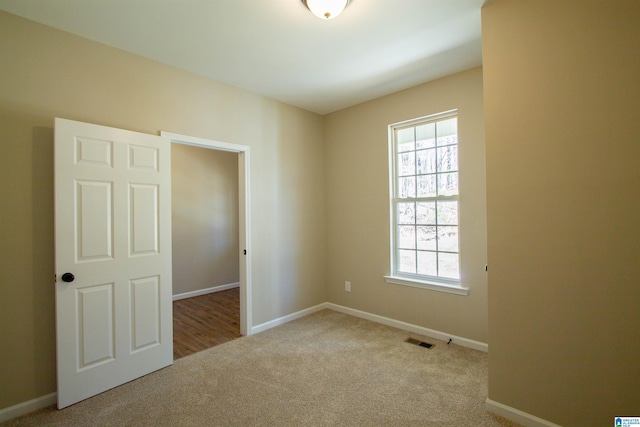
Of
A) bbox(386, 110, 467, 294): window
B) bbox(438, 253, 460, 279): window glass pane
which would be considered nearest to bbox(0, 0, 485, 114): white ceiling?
bbox(386, 110, 467, 294): window

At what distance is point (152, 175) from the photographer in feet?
8.47

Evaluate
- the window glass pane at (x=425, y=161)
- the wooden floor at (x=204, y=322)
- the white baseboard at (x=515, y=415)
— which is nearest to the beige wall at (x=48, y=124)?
the wooden floor at (x=204, y=322)

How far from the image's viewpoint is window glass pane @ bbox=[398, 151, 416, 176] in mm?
3447

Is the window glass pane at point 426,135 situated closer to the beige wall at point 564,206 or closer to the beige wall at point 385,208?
the beige wall at point 385,208

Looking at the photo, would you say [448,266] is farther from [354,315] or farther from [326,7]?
[326,7]

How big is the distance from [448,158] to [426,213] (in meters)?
0.65

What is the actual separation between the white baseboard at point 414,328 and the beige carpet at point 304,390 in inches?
2.9

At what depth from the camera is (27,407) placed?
6.81 ft

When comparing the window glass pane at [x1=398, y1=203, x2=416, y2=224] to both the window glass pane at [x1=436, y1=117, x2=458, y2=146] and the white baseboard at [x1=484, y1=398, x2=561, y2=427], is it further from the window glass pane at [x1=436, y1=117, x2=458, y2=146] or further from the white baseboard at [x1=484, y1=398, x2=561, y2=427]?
the white baseboard at [x1=484, y1=398, x2=561, y2=427]

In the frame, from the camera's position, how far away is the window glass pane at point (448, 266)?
3104 mm

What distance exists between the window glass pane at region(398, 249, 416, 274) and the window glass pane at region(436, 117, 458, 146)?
131cm

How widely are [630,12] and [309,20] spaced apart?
188 cm

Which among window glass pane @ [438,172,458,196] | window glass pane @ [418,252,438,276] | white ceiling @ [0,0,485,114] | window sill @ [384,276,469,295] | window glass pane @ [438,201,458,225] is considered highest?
white ceiling @ [0,0,485,114]

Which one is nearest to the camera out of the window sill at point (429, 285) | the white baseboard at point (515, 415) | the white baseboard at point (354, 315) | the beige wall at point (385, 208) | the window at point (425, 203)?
the white baseboard at point (515, 415)
